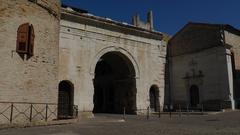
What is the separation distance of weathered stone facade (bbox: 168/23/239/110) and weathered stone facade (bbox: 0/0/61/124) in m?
13.0

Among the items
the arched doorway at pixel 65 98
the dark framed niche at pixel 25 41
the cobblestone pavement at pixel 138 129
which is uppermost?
the dark framed niche at pixel 25 41

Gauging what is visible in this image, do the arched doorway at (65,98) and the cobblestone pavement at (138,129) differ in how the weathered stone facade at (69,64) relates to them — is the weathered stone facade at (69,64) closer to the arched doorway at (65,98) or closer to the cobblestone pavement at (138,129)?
the arched doorway at (65,98)

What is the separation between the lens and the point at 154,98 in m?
23.7

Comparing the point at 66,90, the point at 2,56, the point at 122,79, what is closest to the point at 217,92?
the point at 122,79

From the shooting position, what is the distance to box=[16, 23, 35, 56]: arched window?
13148mm

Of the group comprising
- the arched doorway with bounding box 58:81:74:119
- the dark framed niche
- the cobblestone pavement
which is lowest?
the cobblestone pavement

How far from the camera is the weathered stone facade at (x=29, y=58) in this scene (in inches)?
496

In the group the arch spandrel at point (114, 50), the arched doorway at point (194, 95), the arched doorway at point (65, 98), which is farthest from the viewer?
the arched doorway at point (194, 95)

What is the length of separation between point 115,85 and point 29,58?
11.9 metres

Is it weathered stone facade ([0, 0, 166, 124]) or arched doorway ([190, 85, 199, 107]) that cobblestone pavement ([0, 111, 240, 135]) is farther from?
arched doorway ([190, 85, 199, 107])

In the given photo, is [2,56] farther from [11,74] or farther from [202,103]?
[202,103]

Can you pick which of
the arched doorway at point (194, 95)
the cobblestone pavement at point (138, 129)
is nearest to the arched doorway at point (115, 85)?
the arched doorway at point (194, 95)

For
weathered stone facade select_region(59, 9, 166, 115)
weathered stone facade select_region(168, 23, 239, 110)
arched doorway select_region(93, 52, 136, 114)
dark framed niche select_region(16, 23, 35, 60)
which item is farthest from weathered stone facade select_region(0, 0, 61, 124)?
weathered stone facade select_region(168, 23, 239, 110)

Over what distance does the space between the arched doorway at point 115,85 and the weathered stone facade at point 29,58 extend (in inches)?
300
